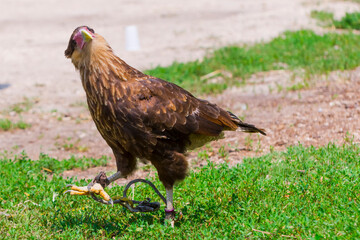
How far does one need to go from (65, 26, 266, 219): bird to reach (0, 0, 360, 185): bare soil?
5.82 feet

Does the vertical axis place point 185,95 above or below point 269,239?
above

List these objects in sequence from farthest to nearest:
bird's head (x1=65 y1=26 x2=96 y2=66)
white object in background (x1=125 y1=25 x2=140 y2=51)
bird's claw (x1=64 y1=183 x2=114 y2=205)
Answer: white object in background (x1=125 y1=25 x2=140 y2=51) < bird's claw (x1=64 y1=183 x2=114 y2=205) < bird's head (x1=65 y1=26 x2=96 y2=66)

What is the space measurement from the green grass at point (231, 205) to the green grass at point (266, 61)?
12.2ft

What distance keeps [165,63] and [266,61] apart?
6.90ft

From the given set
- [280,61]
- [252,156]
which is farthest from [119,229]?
[280,61]

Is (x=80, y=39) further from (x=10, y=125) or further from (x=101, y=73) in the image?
(x=10, y=125)

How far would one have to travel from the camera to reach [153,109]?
4.55 m

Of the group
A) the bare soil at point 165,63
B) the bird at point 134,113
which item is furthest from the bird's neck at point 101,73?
the bare soil at point 165,63

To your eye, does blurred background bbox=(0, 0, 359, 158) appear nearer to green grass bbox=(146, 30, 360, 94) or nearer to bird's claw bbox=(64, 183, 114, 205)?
green grass bbox=(146, 30, 360, 94)

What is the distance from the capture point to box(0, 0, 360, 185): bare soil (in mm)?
7152

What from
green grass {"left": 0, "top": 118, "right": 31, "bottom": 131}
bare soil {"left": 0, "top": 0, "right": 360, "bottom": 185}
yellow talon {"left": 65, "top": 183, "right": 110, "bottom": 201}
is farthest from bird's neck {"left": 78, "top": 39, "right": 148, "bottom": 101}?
green grass {"left": 0, "top": 118, "right": 31, "bottom": 131}

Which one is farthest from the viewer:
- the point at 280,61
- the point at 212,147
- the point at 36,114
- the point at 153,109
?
the point at 280,61

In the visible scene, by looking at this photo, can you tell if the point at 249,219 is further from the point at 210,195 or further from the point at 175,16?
the point at 175,16

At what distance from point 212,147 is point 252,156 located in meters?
0.65
